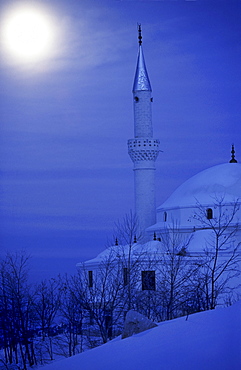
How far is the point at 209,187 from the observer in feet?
66.1

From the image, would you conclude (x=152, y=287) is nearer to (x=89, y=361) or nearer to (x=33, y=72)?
(x=33, y=72)

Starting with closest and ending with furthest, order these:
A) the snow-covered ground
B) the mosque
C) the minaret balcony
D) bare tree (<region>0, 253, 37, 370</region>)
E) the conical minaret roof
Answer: the snow-covered ground → bare tree (<region>0, 253, 37, 370</region>) → the mosque → the minaret balcony → the conical minaret roof

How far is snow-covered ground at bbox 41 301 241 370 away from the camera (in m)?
3.70

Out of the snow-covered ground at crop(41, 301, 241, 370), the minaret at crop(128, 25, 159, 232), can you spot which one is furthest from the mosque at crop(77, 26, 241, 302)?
the snow-covered ground at crop(41, 301, 241, 370)

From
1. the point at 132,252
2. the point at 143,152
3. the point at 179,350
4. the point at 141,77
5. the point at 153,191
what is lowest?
the point at 179,350

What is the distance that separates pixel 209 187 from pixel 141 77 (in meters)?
4.68

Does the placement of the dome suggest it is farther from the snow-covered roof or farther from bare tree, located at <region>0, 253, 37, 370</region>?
bare tree, located at <region>0, 253, 37, 370</region>

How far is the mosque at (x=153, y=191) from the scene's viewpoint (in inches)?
766

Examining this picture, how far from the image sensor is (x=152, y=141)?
20.6 meters

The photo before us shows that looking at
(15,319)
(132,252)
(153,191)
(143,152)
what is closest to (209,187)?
(153,191)

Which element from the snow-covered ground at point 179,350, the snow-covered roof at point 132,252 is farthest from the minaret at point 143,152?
the snow-covered ground at point 179,350

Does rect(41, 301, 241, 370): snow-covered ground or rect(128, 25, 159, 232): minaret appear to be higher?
rect(128, 25, 159, 232): minaret

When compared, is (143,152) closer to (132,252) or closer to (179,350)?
(132,252)

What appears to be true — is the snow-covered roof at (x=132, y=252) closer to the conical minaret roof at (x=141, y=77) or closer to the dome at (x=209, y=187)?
the dome at (x=209, y=187)
